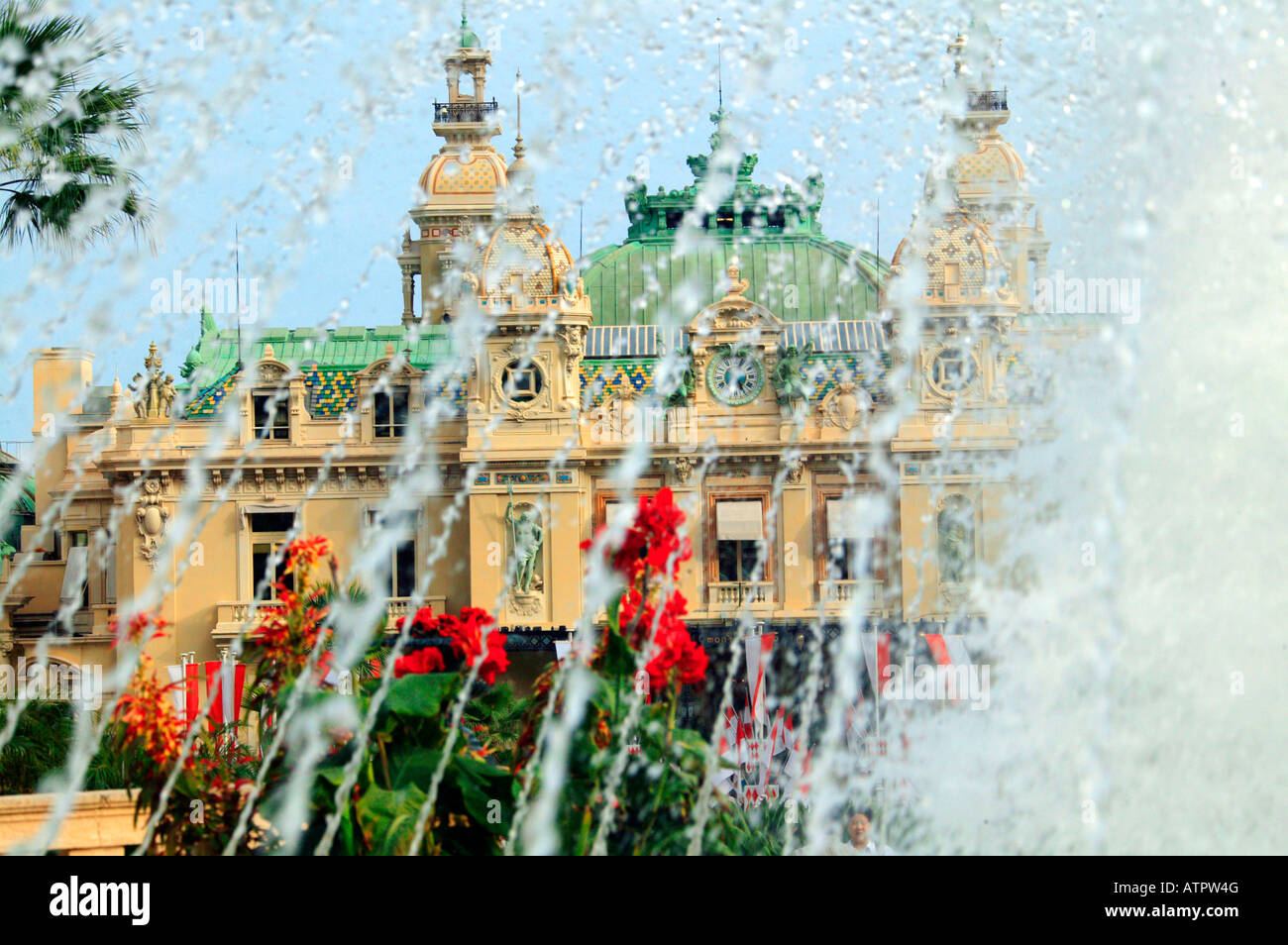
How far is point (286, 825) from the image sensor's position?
10180 millimetres

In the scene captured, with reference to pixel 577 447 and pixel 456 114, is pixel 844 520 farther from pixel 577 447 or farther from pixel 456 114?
pixel 456 114

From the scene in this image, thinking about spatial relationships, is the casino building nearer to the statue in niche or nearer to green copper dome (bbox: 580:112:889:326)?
the statue in niche

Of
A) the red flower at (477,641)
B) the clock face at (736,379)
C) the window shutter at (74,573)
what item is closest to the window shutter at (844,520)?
the clock face at (736,379)

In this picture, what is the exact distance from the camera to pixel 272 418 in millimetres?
38844

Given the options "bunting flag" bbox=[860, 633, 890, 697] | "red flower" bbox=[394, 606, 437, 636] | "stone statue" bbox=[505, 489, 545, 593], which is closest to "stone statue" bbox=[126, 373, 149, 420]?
"stone statue" bbox=[505, 489, 545, 593]

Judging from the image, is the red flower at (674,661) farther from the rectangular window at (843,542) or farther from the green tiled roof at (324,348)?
the green tiled roof at (324,348)

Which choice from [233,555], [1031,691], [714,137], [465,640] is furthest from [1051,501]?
[714,137]

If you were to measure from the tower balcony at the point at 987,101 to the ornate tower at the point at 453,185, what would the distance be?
471 inches

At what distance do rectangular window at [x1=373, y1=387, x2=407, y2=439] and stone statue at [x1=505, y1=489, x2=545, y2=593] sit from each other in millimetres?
3534

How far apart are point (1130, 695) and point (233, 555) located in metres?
28.2

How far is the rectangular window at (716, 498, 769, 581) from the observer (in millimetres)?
37844

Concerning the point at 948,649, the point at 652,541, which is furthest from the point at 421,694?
the point at 948,649

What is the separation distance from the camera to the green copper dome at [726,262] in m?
42.6
